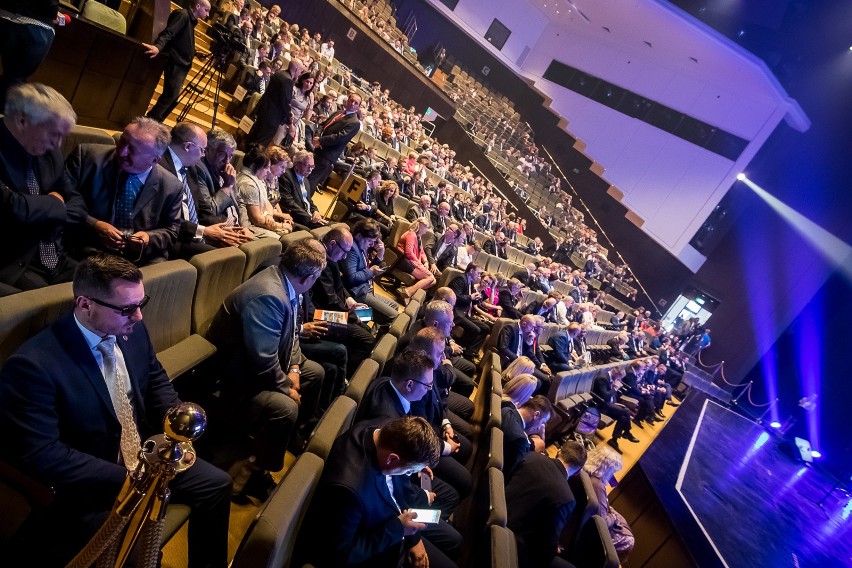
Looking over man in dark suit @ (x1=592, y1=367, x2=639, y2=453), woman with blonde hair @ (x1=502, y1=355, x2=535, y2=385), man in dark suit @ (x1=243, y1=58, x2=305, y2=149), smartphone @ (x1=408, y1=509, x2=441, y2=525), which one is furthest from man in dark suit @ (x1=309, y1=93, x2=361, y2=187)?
man in dark suit @ (x1=592, y1=367, x2=639, y2=453)

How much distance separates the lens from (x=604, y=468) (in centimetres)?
290

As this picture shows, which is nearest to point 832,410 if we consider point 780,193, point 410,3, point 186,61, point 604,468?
point 780,193

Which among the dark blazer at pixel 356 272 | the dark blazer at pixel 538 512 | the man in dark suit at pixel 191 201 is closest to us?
the dark blazer at pixel 538 512

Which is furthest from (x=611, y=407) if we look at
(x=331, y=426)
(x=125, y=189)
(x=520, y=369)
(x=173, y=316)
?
(x=125, y=189)

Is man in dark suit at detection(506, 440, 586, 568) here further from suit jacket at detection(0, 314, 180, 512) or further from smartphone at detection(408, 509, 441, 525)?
suit jacket at detection(0, 314, 180, 512)

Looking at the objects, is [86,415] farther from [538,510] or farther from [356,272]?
[356,272]

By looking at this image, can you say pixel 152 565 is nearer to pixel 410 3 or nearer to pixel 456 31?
pixel 410 3

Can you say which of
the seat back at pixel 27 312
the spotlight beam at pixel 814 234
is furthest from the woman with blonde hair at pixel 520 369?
the spotlight beam at pixel 814 234

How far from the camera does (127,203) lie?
1.95m

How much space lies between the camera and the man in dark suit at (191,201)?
7.40ft

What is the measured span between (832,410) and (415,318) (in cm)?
1159

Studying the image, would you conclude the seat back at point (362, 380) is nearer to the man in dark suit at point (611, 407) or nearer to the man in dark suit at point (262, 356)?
the man in dark suit at point (262, 356)

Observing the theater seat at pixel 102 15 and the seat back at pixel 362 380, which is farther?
the theater seat at pixel 102 15

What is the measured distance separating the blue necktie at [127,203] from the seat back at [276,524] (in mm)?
1335
